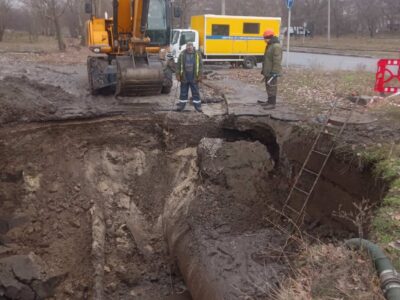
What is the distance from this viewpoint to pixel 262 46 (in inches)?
943

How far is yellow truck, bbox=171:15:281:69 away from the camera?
76.4 feet

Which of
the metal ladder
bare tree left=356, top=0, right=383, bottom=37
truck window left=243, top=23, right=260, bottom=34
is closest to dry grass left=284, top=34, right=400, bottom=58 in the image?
bare tree left=356, top=0, right=383, bottom=37

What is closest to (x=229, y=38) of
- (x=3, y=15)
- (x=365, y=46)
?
(x=365, y=46)

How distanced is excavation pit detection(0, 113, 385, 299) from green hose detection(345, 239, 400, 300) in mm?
2226

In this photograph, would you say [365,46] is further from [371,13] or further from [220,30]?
[220,30]

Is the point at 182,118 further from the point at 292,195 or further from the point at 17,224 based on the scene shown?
the point at 17,224

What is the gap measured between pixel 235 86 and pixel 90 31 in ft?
16.6

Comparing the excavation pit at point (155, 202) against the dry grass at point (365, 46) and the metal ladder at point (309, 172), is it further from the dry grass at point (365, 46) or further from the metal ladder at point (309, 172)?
the dry grass at point (365, 46)

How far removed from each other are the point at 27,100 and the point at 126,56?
283cm

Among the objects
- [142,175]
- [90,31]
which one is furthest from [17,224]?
[90,31]

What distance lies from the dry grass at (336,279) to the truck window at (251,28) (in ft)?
65.7

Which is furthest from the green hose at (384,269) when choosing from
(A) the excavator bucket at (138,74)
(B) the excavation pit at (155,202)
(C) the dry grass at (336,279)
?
(A) the excavator bucket at (138,74)

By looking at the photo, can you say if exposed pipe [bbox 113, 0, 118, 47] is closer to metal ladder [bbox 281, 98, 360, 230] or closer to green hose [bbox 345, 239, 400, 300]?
metal ladder [bbox 281, 98, 360, 230]

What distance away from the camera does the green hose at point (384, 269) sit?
4.06 metres
